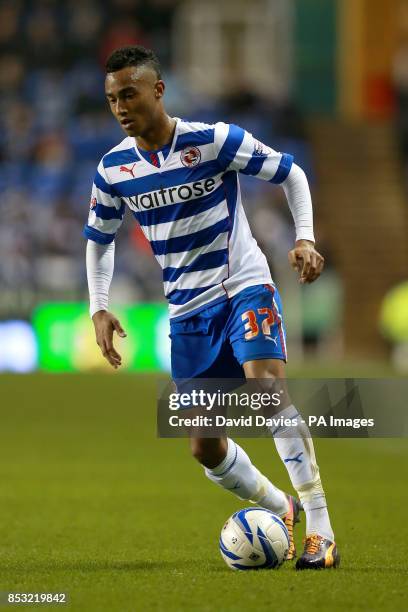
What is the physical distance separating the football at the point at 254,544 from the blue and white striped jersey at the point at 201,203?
853mm

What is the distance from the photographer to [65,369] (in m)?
18.2

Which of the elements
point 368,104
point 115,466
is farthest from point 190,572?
point 368,104

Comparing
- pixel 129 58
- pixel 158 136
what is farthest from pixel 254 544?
pixel 129 58

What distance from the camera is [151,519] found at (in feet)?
22.0

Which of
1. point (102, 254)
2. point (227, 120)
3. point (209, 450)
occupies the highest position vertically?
point (227, 120)

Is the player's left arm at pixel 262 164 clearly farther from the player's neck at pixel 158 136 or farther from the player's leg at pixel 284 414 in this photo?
the player's leg at pixel 284 414

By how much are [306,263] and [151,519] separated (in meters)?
2.24

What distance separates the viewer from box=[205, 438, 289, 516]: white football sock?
5.46m

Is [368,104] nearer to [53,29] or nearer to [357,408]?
[53,29]

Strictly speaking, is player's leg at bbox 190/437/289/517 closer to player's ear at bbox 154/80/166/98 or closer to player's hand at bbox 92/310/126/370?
player's hand at bbox 92/310/126/370

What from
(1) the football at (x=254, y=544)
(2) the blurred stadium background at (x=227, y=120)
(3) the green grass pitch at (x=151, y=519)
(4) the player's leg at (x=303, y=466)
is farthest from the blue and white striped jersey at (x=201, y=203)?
(2) the blurred stadium background at (x=227, y=120)

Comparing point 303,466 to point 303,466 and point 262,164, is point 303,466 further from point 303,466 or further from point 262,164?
point 262,164

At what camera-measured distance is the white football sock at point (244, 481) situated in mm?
5458

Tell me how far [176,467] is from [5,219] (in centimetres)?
1313
